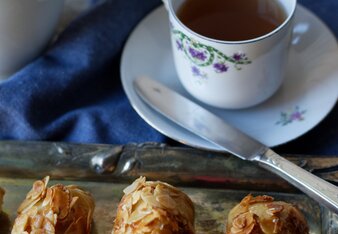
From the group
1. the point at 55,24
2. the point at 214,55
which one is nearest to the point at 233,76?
the point at 214,55

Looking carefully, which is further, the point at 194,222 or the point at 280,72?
the point at 280,72

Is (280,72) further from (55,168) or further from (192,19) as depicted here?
(55,168)

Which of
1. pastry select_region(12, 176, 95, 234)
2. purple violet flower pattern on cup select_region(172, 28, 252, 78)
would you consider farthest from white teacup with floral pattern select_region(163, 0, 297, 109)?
pastry select_region(12, 176, 95, 234)

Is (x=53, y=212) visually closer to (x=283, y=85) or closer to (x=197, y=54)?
(x=197, y=54)

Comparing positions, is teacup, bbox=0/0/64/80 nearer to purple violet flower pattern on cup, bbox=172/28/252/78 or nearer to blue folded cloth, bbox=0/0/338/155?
blue folded cloth, bbox=0/0/338/155

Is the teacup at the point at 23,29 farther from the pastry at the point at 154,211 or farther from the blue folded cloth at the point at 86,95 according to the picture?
the pastry at the point at 154,211

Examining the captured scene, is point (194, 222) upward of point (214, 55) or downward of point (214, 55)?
downward

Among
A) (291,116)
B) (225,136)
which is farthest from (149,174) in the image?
(291,116)
